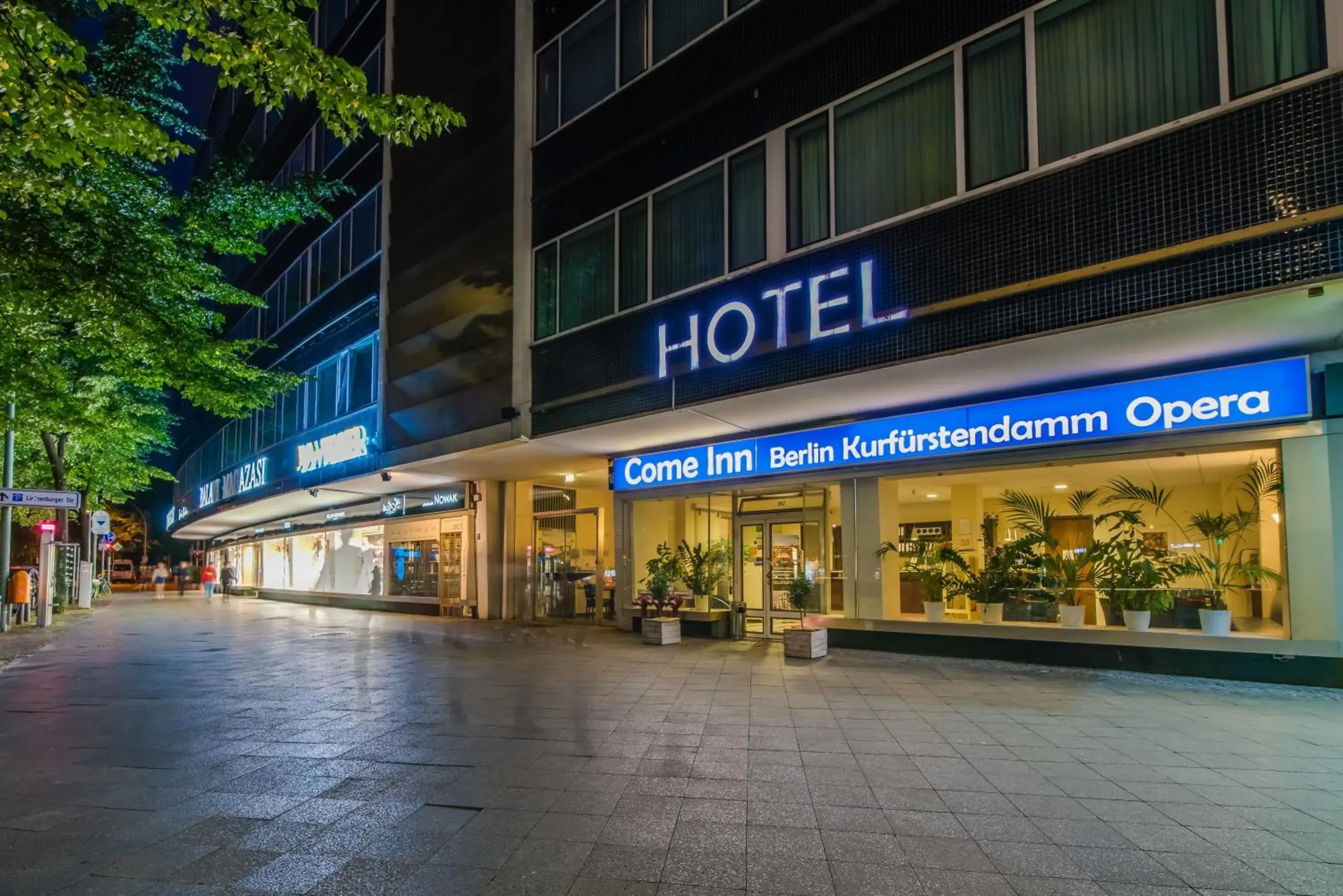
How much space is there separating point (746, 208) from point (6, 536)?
18659 mm

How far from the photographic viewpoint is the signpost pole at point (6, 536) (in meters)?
19.0

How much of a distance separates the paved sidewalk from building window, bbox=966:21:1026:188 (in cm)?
610

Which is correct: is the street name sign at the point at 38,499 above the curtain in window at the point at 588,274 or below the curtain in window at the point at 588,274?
below

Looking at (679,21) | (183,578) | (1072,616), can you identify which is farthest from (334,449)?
(183,578)

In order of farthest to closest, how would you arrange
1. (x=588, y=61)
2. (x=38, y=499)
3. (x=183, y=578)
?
1. (x=183, y=578)
2. (x=38, y=499)
3. (x=588, y=61)

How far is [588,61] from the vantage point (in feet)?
51.0

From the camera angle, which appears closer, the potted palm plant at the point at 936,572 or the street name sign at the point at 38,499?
the potted palm plant at the point at 936,572

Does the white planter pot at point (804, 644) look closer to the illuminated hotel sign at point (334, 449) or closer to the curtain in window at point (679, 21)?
the curtain in window at point (679, 21)

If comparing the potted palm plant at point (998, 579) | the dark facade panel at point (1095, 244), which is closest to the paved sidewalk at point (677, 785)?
the potted palm plant at point (998, 579)

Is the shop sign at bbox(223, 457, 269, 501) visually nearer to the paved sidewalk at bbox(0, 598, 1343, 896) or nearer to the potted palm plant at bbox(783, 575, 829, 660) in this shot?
the paved sidewalk at bbox(0, 598, 1343, 896)

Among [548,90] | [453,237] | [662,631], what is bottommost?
[662,631]

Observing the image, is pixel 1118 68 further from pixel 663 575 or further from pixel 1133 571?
pixel 663 575

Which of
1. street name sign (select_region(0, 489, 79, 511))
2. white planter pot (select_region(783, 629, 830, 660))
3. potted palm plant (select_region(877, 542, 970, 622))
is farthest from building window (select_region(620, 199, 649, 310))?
street name sign (select_region(0, 489, 79, 511))

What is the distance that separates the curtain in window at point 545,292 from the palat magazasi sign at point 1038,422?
3.63 meters
